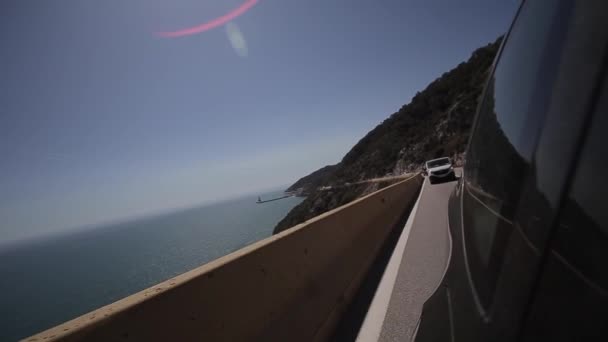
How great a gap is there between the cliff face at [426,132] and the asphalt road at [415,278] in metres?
29.6

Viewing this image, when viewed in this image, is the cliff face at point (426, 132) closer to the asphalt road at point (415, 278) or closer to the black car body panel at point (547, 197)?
the asphalt road at point (415, 278)

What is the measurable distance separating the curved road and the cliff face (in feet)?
98.1

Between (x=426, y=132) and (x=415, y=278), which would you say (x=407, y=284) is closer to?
(x=415, y=278)

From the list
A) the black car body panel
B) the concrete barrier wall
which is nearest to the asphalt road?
the concrete barrier wall

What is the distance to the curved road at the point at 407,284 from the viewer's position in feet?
9.79

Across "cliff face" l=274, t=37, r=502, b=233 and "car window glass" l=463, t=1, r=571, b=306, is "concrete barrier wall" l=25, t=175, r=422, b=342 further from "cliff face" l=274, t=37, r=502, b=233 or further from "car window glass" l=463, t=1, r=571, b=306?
"cliff face" l=274, t=37, r=502, b=233

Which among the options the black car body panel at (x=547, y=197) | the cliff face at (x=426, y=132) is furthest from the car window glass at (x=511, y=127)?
the cliff face at (x=426, y=132)

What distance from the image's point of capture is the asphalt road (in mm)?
3014

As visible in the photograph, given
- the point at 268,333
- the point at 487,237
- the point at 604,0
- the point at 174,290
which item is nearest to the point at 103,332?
the point at 174,290

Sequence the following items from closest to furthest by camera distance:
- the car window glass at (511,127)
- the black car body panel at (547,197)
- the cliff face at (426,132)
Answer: the black car body panel at (547,197) < the car window glass at (511,127) < the cliff face at (426,132)

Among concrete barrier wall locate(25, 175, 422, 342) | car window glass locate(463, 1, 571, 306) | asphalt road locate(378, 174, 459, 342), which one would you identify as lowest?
asphalt road locate(378, 174, 459, 342)

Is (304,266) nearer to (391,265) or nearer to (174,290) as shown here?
(174,290)

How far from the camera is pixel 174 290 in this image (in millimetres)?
1644

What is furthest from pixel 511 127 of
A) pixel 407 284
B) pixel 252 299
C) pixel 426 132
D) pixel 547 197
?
pixel 426 132
